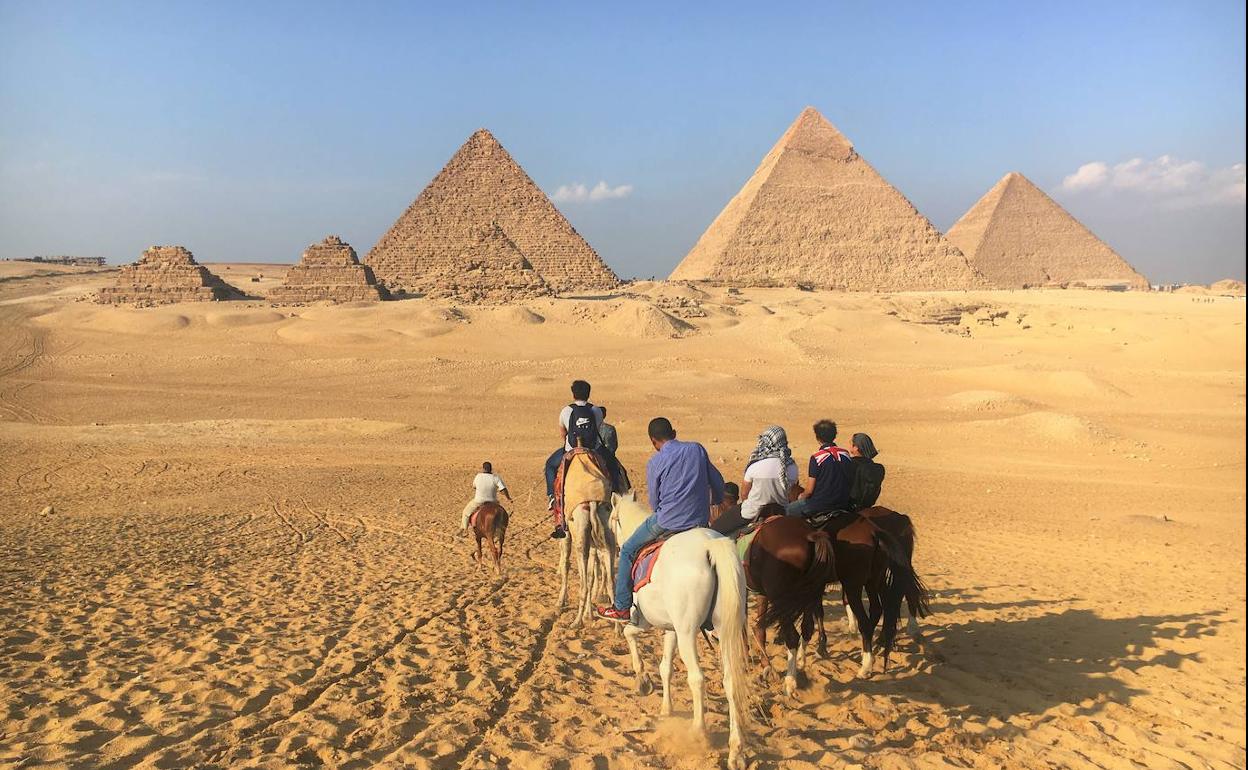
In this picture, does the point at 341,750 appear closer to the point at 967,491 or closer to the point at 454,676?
the point at 454,676

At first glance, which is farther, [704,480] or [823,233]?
[823,233]

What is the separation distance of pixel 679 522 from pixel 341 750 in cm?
225

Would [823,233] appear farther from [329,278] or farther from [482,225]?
[329,278]

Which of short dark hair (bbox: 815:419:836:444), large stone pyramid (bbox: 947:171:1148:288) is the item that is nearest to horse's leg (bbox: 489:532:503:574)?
short dark hair (bbox: 815:419:836:444)

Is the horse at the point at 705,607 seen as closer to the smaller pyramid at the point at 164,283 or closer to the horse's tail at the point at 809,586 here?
the horse's tail at the point at 809,586

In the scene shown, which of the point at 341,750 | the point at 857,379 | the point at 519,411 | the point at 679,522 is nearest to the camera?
the point at 341,750

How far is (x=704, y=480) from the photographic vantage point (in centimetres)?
556

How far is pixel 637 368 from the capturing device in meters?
30.9

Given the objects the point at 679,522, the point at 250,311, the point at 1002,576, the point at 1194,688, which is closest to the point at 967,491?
the point at 1002,576

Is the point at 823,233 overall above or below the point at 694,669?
above

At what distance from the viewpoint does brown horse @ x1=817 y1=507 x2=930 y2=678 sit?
591 centimetres

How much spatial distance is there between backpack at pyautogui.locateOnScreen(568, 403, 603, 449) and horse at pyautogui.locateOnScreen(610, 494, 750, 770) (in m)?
2.02

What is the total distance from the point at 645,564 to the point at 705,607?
0.61 metres

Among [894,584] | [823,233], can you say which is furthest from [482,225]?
[894,584]
